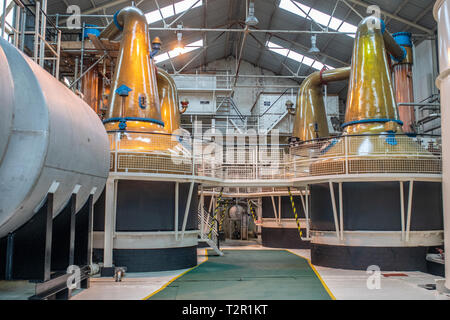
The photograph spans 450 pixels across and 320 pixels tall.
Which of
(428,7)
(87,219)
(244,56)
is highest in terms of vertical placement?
(244,56)

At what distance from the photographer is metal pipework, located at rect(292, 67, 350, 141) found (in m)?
18.0

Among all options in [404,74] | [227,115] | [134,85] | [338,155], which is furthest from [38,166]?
[227,115]

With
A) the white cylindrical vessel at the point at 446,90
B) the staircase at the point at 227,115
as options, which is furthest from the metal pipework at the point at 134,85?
the staircase at the point at 227,115

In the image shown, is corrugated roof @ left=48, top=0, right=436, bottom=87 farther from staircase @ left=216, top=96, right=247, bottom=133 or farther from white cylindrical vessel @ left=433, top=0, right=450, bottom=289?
white cylindrical vessel @ left=433, top=0, right=450, bottom=289

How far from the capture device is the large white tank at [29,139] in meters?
5.66

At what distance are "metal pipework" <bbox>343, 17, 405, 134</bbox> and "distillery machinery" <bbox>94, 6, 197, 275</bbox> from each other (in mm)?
5492

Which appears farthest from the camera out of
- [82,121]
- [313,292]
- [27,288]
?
[313,292]

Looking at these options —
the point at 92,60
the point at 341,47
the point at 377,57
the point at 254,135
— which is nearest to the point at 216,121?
the point at 254,135

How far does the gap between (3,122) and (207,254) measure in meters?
13.6

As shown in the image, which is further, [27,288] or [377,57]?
[377,57]

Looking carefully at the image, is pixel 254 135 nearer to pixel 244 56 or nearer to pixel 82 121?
pixel 244 56

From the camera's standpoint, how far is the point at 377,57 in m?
14.2

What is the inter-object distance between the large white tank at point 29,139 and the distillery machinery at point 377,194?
8246 mm

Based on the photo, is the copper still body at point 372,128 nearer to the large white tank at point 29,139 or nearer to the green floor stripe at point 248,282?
the green floor stripe at point 248,282
